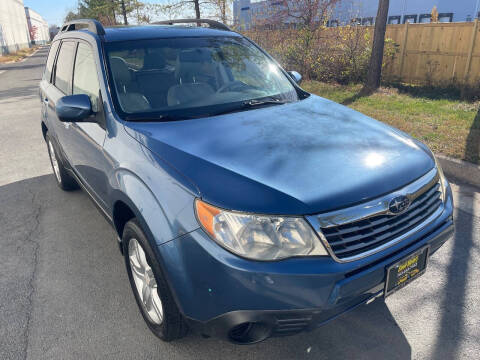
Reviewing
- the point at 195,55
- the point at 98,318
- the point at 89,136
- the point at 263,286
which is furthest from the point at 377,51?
the point at 263,286

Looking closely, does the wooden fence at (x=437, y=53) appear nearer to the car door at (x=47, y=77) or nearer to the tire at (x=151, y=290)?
the car door at (x=47, y=77)

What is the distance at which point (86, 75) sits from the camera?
3180mm

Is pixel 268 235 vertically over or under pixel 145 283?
over

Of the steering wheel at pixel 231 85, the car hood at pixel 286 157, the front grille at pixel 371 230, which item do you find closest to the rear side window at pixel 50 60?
the steering wheel at pixel 231 85

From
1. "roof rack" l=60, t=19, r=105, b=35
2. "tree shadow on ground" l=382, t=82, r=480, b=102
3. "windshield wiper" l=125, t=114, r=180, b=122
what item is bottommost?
"tree shadow on ground" l=382, t=82, r=480, b=102

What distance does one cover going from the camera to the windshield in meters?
2.77

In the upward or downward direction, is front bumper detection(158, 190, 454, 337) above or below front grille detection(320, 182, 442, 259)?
below

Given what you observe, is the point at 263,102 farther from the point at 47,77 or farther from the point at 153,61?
the point at 47,77

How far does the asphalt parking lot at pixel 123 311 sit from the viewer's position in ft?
7.68

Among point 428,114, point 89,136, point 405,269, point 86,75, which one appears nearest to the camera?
point 405,269

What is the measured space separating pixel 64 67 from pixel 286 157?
287 centimetres

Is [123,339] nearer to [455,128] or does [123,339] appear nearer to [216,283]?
[216,283]

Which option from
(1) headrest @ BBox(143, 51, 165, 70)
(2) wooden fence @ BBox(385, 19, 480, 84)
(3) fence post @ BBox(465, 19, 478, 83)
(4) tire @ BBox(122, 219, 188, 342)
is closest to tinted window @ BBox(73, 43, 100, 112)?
(1) headrest @ BBox(143, 51, 165, 70)

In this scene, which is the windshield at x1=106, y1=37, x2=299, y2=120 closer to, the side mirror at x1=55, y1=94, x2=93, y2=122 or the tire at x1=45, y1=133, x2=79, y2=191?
the side mirror at x1=55, y1=94, x2=93, y2=122
